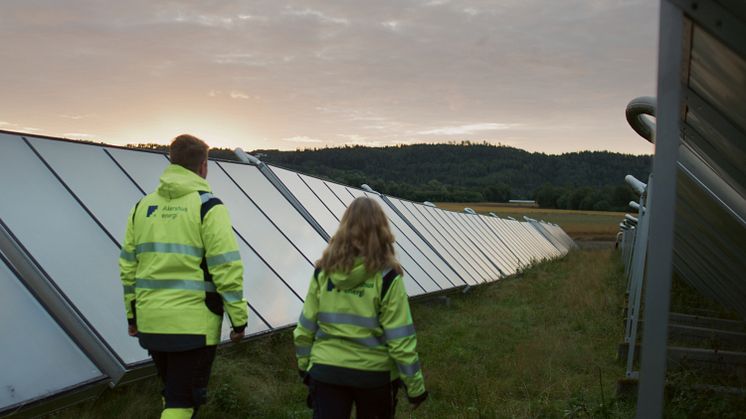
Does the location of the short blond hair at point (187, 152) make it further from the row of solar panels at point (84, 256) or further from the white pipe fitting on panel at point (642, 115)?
the white pipe fitting on panel at point (642, 115)

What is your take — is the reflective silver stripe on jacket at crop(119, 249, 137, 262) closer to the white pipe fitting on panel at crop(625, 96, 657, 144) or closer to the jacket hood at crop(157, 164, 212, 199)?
the jacket hood at crop(157, 164, 212, 199)

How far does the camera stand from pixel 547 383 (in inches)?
284

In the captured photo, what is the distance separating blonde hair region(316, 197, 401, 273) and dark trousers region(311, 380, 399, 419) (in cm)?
67

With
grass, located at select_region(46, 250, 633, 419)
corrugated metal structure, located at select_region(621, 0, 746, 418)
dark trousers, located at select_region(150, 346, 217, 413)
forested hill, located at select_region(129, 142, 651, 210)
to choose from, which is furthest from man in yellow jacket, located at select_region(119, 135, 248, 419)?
forested hill, located at select_region(129, 142, 651, 210)

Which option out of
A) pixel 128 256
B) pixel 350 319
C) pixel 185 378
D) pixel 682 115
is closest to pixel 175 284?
pixel 128 256

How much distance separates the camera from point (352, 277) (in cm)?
378

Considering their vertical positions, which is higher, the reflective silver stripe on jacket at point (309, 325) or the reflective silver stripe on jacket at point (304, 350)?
the reflective silver stripe on jacket at point (309, 325)

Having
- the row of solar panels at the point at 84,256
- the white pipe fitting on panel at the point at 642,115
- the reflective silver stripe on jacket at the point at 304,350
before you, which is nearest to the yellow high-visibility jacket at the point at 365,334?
the reflective silver stripe on jacket at the point at 304,350

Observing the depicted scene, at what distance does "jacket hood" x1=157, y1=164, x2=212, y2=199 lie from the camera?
4.37m

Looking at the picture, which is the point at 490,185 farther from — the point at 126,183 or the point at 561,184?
the point at 126,183

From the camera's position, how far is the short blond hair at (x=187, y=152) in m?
4.48

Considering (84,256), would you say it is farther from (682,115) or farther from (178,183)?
(682,115)

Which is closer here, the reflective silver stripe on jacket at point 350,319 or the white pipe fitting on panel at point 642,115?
the reflective silver stripe on jacket at point 350,319

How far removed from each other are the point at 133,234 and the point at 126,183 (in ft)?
8.44
